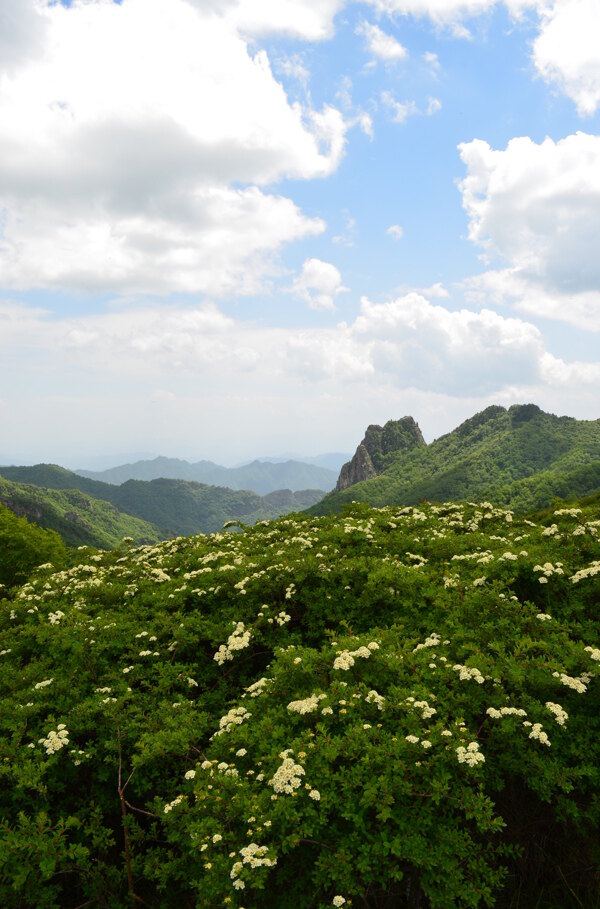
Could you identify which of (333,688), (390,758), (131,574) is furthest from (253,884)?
(131,574)

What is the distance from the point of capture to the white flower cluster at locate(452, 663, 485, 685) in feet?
19.5

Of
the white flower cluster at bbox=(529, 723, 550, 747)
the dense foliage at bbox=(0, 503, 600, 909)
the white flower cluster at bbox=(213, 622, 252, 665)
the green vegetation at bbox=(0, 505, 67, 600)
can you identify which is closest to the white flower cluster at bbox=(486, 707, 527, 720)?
the dense foliage at bbox=(0, 503, 600, 909)

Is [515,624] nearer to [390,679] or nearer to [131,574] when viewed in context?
[390,679]

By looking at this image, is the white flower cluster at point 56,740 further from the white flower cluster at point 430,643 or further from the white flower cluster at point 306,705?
the white flower cluster at point 430,643

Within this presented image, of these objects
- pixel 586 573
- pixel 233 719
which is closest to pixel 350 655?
pixel 233 719

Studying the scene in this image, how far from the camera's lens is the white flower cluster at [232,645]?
8211 millimetres

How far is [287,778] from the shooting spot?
4.89 m

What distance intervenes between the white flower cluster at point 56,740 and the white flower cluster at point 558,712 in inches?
260

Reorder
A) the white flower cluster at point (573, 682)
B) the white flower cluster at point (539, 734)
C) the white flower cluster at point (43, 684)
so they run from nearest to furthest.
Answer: the white flower cluster at point (539, 734) → the white flower cluster at point (573, 682) → the white flower cluster at point (43, 684)

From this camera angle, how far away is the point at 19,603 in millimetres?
12141

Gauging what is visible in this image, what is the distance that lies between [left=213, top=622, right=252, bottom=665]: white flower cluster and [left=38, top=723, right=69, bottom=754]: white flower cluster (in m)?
2.46

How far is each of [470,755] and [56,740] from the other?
5792 millimetres

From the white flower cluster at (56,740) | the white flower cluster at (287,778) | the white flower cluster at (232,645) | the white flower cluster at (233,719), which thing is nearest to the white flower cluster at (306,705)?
the white flower cluster at (287,778)

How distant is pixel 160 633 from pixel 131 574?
416cm
